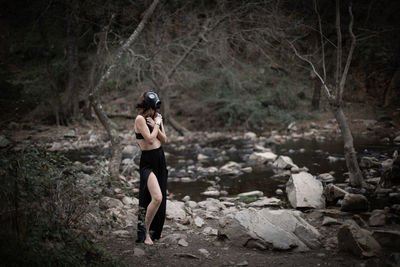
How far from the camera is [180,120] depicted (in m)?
16.5

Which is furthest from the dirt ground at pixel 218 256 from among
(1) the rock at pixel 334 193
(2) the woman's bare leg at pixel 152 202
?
(1) the rock at pixel 334 193

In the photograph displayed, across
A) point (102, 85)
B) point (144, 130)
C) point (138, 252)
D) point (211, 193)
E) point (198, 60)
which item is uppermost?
point (198, 60)

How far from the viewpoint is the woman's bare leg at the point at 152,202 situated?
12.2 ft

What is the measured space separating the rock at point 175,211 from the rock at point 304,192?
1.95m

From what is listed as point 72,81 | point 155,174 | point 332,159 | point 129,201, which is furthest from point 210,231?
point 72,81

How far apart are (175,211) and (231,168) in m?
3.80

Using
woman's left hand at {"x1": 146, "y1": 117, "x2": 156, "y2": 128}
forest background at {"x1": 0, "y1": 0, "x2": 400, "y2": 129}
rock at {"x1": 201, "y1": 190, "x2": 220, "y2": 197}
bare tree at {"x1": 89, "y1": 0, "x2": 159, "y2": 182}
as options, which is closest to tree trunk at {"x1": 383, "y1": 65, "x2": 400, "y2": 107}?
forest background at {"x1": 0, "y1": 0, "x2": 400, "y2": 129}

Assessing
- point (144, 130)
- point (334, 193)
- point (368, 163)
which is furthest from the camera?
point (368, 163)

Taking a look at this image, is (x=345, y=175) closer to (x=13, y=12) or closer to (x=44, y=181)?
(x=44, y=181)

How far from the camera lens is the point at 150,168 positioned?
153 inches

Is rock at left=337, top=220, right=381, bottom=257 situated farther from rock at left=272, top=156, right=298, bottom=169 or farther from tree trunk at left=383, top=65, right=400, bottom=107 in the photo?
tree trunk at left=383, top=65, right=400, bottom=107

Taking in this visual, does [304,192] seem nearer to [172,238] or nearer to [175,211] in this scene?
[175,211]

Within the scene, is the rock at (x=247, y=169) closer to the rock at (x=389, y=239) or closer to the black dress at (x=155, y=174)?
the black dress at (x=155, y=174)

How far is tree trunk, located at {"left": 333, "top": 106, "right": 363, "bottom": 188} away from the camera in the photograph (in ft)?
19.5
